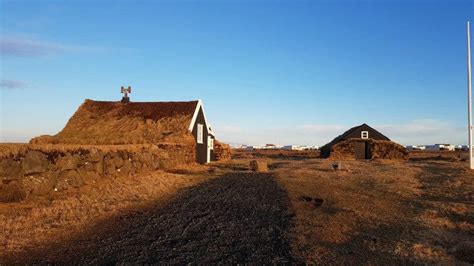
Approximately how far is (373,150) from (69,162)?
129ft

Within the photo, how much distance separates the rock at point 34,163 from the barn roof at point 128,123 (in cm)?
1249

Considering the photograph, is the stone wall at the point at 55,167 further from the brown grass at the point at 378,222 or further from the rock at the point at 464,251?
the rock at the point at 464,251

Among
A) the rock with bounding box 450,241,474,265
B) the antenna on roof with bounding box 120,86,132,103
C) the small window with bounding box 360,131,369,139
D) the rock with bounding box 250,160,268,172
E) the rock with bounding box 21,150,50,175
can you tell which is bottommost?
the rock with bounding box 450,241,474,265

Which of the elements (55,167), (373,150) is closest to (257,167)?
(55,167)

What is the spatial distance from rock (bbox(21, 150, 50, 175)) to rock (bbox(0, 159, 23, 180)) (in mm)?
163

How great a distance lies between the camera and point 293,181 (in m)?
18.8

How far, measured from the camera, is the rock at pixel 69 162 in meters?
13.6

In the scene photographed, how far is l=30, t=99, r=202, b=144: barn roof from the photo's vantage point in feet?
89.6

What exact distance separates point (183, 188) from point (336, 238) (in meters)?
9.41

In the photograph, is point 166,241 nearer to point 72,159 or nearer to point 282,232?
point 282,232

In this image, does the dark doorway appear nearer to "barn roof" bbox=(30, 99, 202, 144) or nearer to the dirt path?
"barn roof" bbox=(30, 99, 202, 144)

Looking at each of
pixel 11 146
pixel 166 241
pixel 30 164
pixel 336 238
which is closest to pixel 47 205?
pixel 30 164

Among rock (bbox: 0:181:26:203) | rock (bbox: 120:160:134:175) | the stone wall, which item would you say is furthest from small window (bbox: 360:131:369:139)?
Answer: rock (bbox: 0:181:26:203)

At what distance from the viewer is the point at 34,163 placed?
40.7ft
